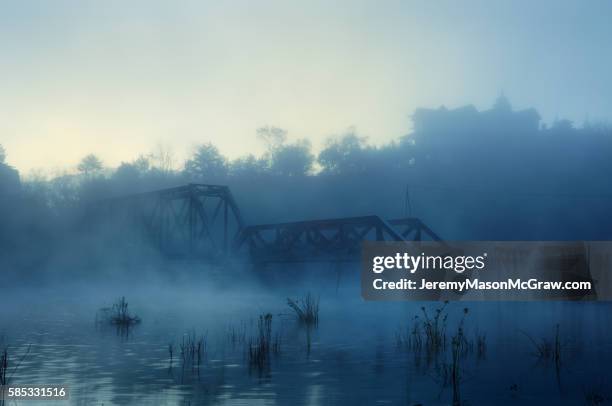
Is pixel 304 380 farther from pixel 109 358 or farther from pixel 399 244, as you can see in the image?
pixel 399 244

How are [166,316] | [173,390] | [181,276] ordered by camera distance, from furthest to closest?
1. [181,276]
2. [166,316]
3. [173,390]

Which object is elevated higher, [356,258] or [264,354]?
[356,258]

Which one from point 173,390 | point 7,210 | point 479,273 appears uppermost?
point 7,210

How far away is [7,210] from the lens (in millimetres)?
119750

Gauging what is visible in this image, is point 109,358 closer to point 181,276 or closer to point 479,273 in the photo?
point 479,273

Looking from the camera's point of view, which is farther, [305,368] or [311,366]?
[311,366]

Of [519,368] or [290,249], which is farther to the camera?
[290,249]

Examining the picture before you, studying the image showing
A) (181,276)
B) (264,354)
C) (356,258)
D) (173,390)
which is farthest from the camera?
(181,276)

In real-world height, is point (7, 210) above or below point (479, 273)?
above

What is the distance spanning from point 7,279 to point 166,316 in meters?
72.4

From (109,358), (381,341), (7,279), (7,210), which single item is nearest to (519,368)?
(381,341)

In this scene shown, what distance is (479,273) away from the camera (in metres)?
72.1

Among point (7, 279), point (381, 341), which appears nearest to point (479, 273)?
point (381, 341)

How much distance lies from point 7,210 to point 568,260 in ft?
301
